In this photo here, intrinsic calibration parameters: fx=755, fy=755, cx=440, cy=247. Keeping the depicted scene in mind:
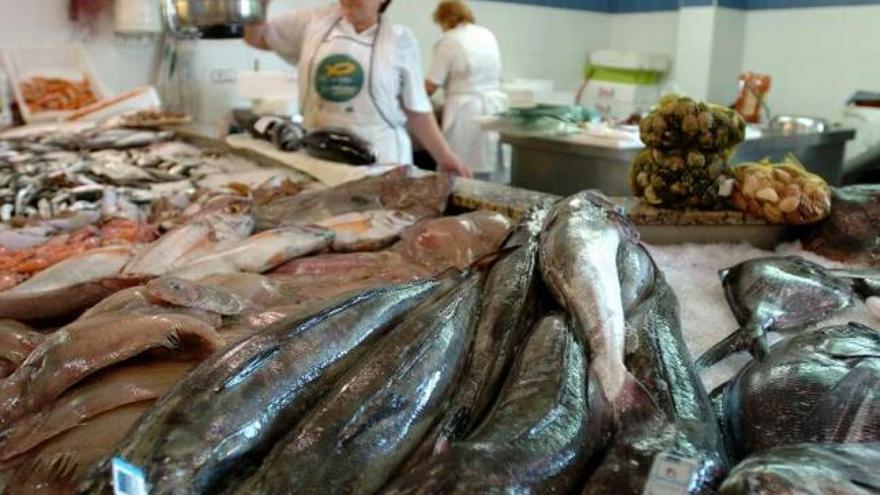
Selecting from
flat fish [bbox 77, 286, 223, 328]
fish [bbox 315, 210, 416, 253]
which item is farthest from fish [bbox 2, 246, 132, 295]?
fish [bbox 315, 210, 416, 253]

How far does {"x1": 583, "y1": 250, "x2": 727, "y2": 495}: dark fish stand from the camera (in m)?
0.95

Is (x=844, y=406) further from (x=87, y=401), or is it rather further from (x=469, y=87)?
(x=469, y=87)

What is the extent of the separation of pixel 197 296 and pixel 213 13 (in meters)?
2.84

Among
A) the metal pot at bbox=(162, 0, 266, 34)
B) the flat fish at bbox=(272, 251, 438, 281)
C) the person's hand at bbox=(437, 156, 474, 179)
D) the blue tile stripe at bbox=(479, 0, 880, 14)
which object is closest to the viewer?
the flat fish at bbox=(272, 251, 438, 281)

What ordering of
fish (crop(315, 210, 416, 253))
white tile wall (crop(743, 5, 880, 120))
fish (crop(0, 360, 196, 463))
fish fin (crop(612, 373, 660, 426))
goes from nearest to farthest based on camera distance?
fish fin (crop(612, 373, 660, 426)), fish (crop(0, 360, 196, 463)), fish (crop(315, 210, 416, 253)), white tile wall (crop(743, 5, 880, 120))

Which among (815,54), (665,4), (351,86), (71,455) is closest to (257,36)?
(351,86)

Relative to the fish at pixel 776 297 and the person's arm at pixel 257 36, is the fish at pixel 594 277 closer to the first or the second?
the fish at pixel 776 297

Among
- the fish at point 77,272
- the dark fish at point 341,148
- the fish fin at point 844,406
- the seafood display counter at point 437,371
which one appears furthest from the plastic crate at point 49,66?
the fish fin at point 844,406

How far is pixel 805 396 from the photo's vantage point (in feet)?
3.94

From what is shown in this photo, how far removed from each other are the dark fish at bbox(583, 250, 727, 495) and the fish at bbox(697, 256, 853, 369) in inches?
13.0

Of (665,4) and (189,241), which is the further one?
(665,4)

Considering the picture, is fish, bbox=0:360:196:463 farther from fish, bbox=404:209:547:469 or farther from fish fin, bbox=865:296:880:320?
fish fin, bbox=865:296:880:320

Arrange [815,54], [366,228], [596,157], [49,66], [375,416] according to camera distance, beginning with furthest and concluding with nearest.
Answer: [815,54] → [49,66] → [596,157] → [366,228] → [375,416]

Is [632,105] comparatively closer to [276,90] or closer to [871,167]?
[871,167]
